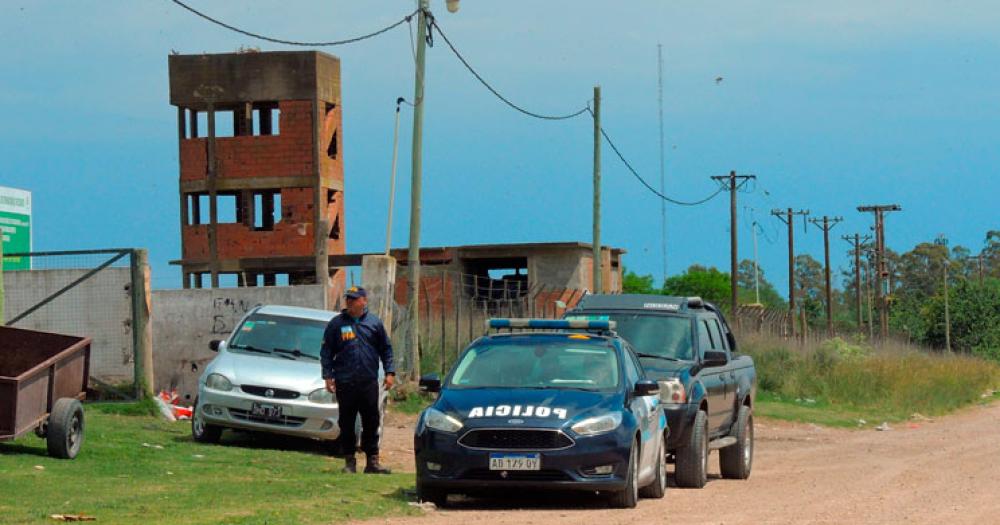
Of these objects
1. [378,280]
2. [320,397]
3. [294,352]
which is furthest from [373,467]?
[378,280]

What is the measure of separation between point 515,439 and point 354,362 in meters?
3.07

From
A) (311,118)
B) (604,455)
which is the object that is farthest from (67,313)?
(311,118)

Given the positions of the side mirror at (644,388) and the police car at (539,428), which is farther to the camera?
the side mirror at (644,388)

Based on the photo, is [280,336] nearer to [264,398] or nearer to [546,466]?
[264,398]

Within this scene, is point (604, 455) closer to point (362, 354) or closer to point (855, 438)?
point (362, 354)

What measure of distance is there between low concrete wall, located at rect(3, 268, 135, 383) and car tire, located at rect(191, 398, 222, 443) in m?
5.44

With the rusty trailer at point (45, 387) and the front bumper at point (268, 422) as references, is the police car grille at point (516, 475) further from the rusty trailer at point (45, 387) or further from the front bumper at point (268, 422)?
the front bumper at point (268, 422)

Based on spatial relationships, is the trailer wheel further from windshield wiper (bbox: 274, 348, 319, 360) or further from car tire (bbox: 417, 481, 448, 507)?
car tire (bbox: 417, 481, 448, 507)

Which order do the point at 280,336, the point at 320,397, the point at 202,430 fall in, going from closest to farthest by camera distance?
the point at 320,397, the point at 202,430, the point at 280,336

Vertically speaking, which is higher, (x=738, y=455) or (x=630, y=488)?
(x=630, y=488)

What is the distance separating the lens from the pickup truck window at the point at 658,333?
17.3m

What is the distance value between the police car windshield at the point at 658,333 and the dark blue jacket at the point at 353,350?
3001mm

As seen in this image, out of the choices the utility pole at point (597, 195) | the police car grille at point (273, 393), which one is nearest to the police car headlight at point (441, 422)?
the police car grille at point (273, 393)

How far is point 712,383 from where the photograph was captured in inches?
680
